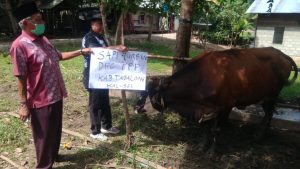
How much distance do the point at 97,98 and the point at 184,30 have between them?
1721 millimetres

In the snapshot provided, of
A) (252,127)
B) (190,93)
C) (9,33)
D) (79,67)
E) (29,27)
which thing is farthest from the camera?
(9,33)

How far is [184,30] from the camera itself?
6.03 metres

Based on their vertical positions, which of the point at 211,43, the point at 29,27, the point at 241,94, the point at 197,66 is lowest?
the point at 211,43

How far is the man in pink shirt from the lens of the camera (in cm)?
413

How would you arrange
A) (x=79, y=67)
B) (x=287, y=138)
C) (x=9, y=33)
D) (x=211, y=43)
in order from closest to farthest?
(x=287, y=138) → (x=79, y=67) → (x=9, y=33) → (x=211, y=43)

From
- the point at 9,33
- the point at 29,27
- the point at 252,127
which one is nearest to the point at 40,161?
the point at 29,27

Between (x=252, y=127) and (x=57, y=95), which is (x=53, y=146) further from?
(x=252, y=127)

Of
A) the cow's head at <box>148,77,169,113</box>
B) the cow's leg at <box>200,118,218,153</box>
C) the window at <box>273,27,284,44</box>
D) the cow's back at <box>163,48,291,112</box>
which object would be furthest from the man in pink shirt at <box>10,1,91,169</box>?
the window at <box>273,27,284,44</box>

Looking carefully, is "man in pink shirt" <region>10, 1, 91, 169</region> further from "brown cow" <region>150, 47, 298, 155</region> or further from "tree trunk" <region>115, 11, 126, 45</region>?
"brown cow" <region>150, 47, 298, 155</region>

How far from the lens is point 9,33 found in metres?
21.5

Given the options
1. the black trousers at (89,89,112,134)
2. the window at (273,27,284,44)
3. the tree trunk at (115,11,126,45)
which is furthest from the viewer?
the window at (273,27,284,44)

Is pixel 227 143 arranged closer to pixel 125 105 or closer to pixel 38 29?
pixel 125 105

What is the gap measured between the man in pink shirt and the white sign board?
50cm

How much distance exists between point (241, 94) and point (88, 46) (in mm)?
2250
